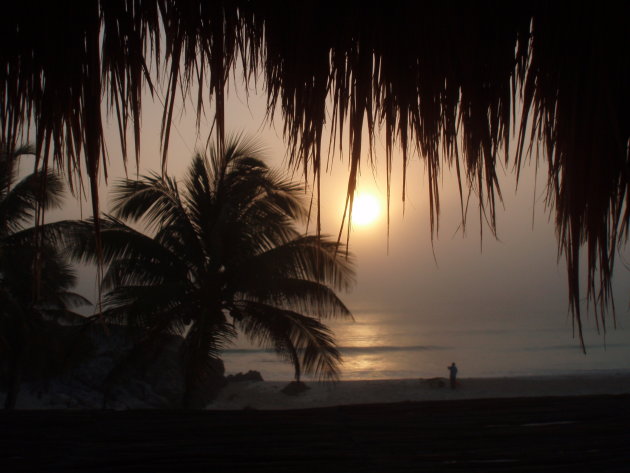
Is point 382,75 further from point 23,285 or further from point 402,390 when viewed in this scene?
point 402,390

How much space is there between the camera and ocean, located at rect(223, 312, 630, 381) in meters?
22.5

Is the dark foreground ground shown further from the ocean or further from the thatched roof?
the ocean

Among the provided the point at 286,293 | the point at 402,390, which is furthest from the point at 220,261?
the point at 402,390

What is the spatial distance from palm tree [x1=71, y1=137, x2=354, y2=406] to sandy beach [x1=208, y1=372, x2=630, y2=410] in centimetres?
772

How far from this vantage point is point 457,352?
2733cm

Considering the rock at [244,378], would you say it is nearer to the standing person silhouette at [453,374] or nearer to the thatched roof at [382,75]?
the standing person silhouette at [453,374]

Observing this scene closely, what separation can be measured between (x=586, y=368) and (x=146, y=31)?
2535cm

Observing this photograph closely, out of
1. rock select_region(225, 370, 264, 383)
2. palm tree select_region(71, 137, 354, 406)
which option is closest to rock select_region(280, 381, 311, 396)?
rock select_region(225, 370, 264, 383)

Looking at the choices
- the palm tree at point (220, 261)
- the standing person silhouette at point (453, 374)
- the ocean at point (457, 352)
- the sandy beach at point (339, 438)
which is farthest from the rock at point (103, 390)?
the sandy beach at point (339, 438)

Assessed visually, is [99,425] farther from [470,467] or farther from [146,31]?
[146,31]

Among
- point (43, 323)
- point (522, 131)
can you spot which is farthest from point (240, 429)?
point (43, 323)

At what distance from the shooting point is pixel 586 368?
22703 millimetres

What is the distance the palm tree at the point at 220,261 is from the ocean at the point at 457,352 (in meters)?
12.8

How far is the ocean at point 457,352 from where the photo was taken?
2252 centimetres
